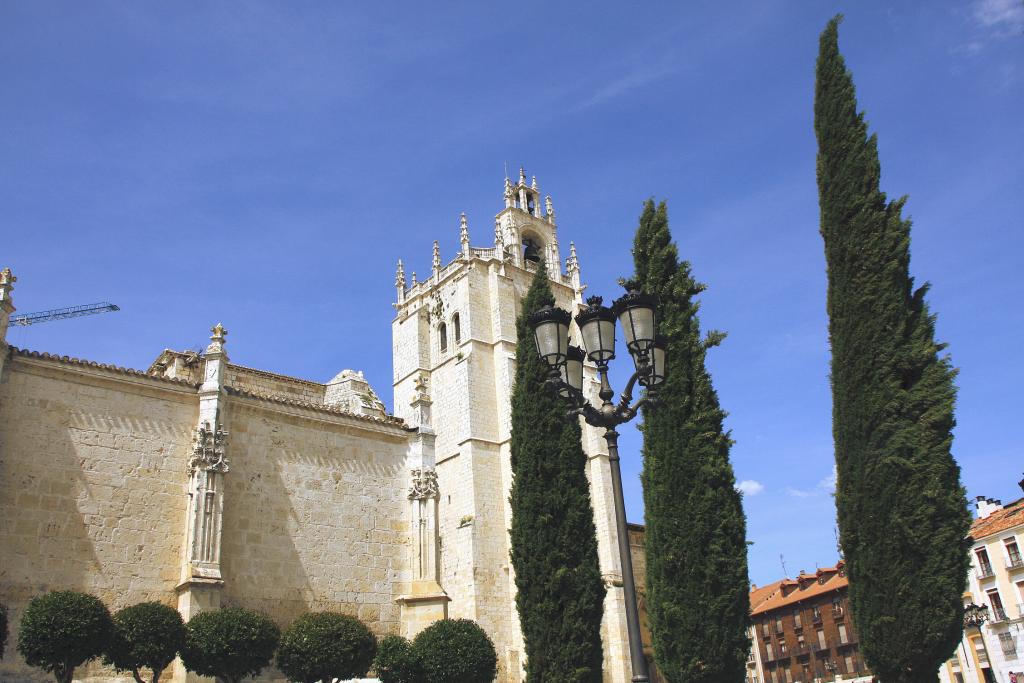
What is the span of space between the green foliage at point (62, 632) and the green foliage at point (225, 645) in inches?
50.1

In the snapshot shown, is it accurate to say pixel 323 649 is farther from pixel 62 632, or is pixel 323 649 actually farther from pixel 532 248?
pixel 532 248

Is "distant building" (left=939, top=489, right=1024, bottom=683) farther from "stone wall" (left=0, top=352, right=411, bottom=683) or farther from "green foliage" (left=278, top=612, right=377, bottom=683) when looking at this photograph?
"green foliage" (left=278, top=612, right=377, bottom=683)

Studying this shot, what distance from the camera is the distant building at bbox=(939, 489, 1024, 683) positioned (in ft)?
105

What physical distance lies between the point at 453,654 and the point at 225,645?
3.64m

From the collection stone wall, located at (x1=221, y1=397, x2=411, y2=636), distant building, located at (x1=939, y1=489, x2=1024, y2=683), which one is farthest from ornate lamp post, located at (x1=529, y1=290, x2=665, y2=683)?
distant building, located at (x1=939, y1=489, x2=1024, y2=683)

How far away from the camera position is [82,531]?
1317 cm

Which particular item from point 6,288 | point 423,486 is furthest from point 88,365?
point 423,486

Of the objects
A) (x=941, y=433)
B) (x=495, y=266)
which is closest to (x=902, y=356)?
(x=941, y=433)

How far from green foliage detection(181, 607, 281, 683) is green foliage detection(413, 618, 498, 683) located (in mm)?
2580

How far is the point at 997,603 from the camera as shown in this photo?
110 ft

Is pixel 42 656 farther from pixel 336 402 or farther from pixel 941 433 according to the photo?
pixel 336 402

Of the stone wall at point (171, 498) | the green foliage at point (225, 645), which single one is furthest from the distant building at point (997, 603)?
the green foliage at point (225, 645)

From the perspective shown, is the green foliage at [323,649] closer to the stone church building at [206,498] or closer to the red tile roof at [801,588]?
the stone church building at [206,498]

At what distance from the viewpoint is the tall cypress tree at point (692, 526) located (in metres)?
13.4
